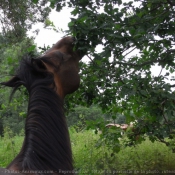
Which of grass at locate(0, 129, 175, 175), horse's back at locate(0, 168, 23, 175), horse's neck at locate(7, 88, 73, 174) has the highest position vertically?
grass at locate(0, 129, 175, 175)

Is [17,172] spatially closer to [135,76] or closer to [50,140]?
[50,140]

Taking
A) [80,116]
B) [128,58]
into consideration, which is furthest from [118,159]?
[128,58]

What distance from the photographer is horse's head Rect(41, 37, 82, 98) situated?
4.61 feet

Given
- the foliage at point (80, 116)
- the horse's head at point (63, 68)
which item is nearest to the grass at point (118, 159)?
the foliage at point (80, 116)

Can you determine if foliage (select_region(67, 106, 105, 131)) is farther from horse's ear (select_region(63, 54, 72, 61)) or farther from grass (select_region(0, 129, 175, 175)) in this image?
horse's ear (select_region(63, 54, 72, 61))

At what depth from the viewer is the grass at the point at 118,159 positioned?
387 cm

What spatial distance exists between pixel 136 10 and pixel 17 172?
177 cm

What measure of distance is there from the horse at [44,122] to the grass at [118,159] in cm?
245

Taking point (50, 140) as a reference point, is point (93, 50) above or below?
above

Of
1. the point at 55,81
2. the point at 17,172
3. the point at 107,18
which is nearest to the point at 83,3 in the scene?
the point at 107,18

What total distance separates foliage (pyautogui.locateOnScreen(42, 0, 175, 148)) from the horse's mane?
46 centimetres

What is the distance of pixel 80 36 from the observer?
1.76 m

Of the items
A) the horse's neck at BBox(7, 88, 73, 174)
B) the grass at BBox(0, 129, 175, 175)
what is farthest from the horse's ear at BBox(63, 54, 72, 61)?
the grass at BBox(0, 129, 175, 175)

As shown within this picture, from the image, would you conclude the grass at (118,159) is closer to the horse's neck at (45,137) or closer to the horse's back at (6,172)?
the horse's neck at (45,137)
